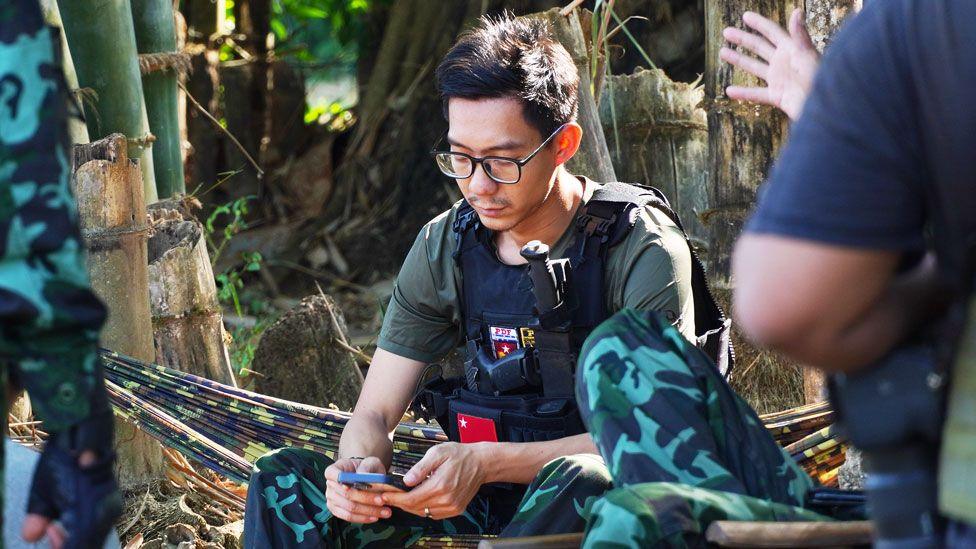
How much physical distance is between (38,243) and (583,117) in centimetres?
228

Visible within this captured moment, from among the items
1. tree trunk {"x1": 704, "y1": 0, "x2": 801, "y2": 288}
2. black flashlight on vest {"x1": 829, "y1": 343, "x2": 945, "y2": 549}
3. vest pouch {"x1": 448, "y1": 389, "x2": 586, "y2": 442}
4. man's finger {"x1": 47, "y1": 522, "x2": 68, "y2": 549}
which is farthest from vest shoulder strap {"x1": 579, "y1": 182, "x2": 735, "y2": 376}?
man's finger {"x1": 47, "y1": 522, "x2": 68, "y2": 549}

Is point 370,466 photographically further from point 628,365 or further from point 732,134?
point 732,134

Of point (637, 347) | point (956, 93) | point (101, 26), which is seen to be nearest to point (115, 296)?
point (101, 26)

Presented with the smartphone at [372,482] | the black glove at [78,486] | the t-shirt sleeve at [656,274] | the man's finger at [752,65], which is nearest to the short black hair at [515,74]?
the t-shirt sleeve at [656,274]

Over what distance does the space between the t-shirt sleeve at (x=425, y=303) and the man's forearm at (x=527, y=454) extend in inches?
16.7

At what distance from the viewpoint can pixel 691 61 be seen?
677 centimetres

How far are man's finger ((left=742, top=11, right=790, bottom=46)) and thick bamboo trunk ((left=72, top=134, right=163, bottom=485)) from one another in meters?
1.73

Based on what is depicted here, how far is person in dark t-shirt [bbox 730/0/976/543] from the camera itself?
1.34m

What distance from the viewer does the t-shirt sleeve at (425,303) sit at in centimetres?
281

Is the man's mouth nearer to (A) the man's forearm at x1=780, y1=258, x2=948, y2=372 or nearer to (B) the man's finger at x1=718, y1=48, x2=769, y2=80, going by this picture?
(B) the man's finger at x1=718, y1=48, x2=769, y2=80

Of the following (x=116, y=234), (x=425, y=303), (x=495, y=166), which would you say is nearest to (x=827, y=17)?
(x=495, y=166)

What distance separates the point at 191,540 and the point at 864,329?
218 centimetres

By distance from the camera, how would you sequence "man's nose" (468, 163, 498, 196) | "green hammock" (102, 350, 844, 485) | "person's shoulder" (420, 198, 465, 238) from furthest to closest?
1. "green hammock" (102, 350, 844, 485)
2. "person's shoulder" (420, 198, 465, 238)
3. "man's nose" (468, 163, 498, 196)

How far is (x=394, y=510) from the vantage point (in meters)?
2.59
